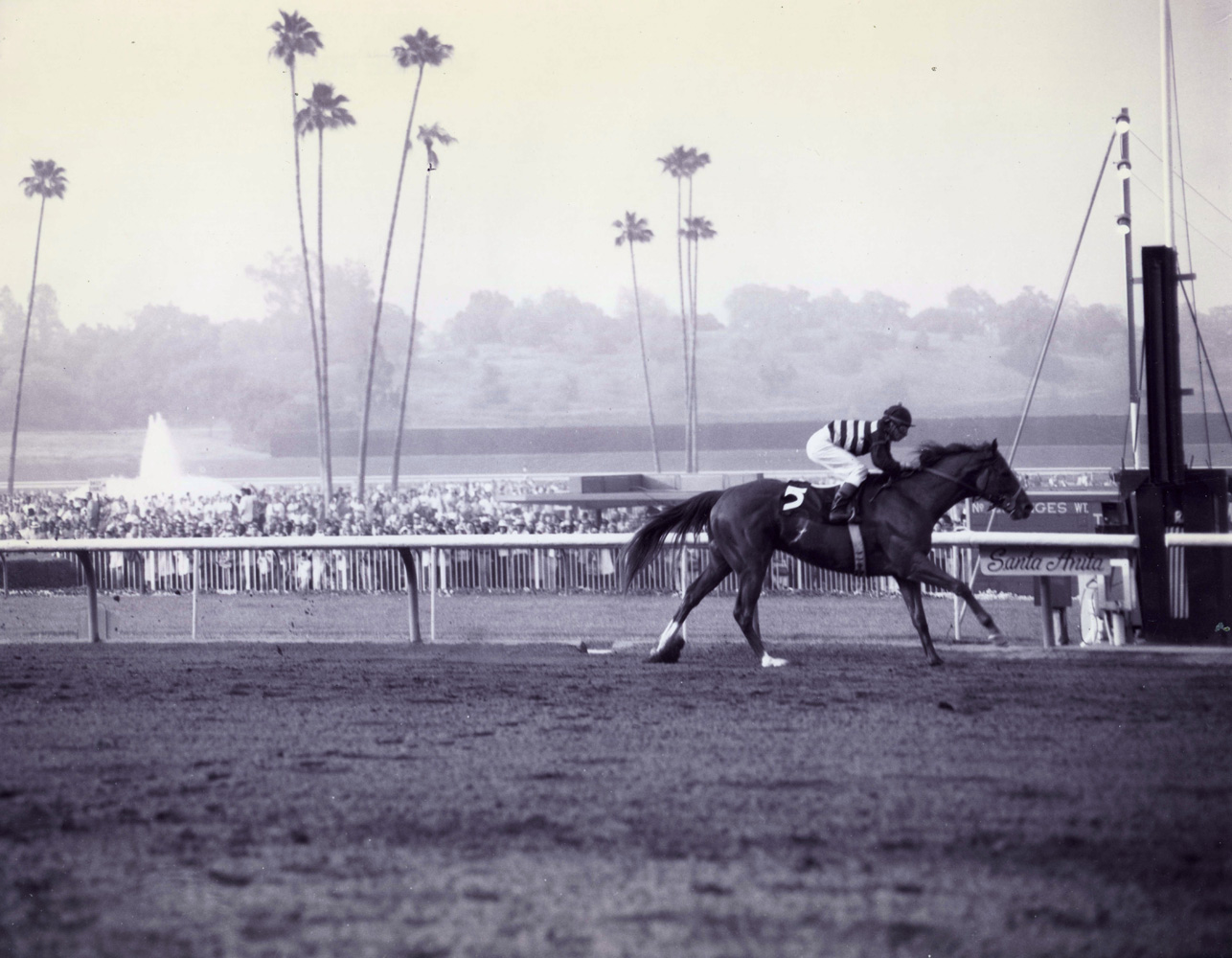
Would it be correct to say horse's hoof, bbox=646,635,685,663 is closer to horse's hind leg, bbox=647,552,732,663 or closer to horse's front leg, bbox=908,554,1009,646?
horse's hind leg, bbox=647,552,732,663

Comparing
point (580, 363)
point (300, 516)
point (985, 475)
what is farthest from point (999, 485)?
point (580, 363)

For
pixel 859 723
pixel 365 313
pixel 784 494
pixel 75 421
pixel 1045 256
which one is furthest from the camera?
pixel 365 313

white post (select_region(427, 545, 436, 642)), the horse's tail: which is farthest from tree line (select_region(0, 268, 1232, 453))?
the horse's tail

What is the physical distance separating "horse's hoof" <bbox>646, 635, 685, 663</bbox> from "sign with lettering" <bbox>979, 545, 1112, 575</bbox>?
87.5 inches

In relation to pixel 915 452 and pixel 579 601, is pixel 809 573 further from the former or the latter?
pixel 915 452

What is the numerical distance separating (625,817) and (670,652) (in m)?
3.96

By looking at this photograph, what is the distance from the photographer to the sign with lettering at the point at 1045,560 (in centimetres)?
785

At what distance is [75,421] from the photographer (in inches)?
1815

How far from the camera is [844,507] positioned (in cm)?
760

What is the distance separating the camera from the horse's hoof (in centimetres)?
759

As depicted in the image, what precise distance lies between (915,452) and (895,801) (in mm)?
4518

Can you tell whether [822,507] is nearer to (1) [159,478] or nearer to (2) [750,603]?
(2) [750,603]

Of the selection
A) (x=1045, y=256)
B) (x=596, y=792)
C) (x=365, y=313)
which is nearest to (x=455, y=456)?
(x=365, y=313)

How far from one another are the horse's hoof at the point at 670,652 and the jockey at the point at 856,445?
1.28 meters
